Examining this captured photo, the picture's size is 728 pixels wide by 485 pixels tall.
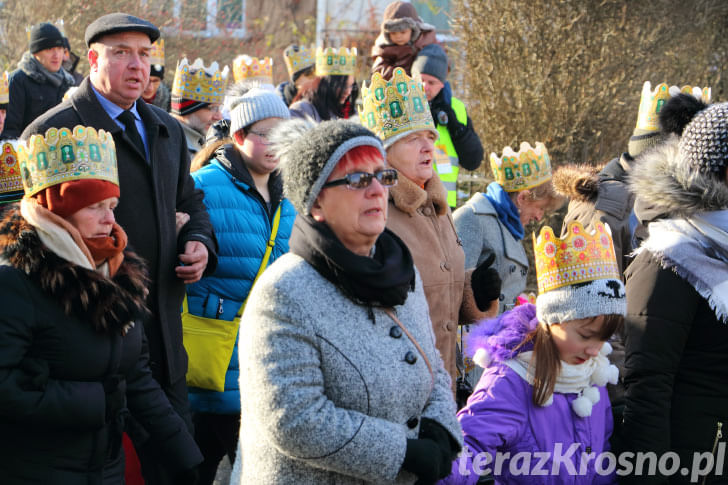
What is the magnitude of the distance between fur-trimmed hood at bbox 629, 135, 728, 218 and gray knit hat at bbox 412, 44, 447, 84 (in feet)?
10.6

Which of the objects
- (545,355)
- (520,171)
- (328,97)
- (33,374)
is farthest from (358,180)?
(328,97)

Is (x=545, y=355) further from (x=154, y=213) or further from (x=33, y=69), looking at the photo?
(x=33, y=69)

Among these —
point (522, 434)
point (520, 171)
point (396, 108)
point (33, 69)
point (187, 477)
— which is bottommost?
point (187, 477)

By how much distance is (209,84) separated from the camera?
6430mm

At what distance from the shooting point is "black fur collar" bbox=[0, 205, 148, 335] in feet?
10.2

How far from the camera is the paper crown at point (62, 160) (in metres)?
3.35

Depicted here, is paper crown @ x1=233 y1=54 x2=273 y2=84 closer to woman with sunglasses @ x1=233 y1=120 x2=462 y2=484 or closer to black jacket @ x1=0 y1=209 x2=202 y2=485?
black jacket @ x1=0 y1=209 x2=202 y2=485

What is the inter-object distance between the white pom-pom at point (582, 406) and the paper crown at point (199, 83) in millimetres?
3865

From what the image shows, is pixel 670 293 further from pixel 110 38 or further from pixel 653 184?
pixel 110 38

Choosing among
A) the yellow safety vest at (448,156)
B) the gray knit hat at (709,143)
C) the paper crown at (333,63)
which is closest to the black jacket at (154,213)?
the gray knit hat at (709,143)

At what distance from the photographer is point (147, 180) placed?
13.6 feet

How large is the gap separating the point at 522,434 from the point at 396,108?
1.73 m

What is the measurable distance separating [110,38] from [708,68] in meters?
9.30

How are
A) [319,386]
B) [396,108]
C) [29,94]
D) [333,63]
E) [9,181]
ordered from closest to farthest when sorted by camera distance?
1. [319,386]
2. [396,108]
3. [9,181]
4. [333,63]
5. [29,94]
